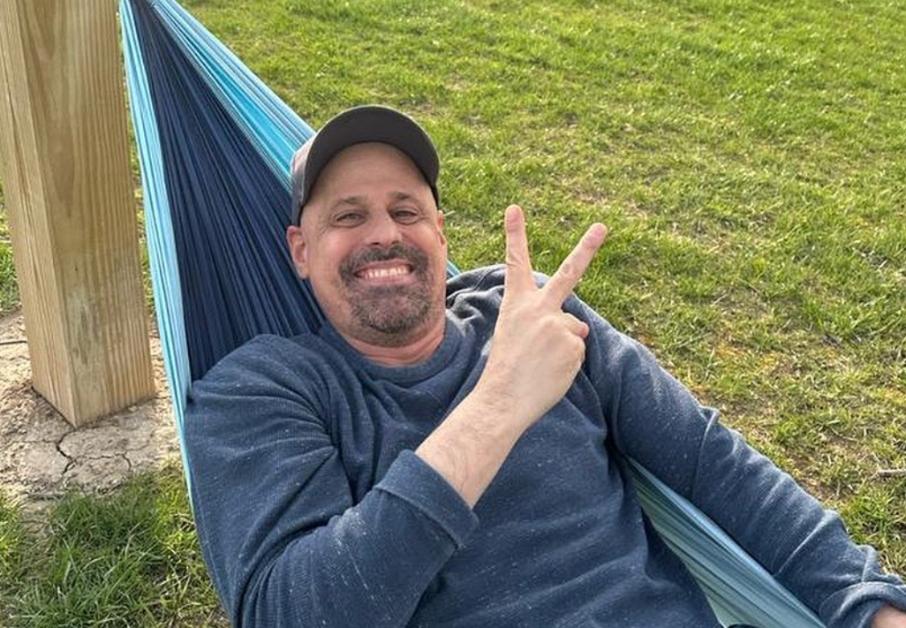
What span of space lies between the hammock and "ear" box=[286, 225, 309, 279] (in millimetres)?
126

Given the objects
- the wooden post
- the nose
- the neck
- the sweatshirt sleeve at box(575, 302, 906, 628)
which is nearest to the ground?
the wooden post

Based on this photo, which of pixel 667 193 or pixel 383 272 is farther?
pixel 667 193

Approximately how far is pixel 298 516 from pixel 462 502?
271 millimetres

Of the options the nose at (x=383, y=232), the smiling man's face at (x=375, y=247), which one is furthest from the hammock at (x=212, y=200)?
the nose at (x=383, y=232)

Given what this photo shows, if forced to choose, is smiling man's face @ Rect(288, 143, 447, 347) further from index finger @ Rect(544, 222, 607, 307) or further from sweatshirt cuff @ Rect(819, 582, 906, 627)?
sweatshirt cuff @ Rect(819, 582, 906, 627)

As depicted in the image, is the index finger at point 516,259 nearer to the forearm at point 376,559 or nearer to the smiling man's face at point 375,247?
the smiling man's face at point 375,247

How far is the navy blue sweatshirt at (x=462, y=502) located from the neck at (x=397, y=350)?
0.11 feet

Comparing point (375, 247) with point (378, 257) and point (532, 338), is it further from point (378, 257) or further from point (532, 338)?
point (532, 338)

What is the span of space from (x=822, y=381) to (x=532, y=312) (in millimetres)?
2110

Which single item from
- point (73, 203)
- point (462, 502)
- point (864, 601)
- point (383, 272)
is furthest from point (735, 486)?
point (73, 203)

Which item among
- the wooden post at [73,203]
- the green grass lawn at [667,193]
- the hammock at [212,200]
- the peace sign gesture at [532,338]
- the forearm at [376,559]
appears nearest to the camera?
the forearm at [376,559]

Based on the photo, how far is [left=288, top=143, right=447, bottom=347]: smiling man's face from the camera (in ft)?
6.45

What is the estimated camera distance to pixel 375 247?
198 centimetres

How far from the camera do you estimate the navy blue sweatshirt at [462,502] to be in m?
1.51
